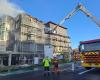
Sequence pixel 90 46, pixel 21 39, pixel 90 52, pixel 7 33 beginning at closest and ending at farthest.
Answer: pixel 90 52 → pixel 90 46 → pixel 7 33 → pixel 21 39

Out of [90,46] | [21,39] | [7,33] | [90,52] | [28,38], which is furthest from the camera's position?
[28,38]

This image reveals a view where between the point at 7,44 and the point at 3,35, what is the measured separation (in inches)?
78.8

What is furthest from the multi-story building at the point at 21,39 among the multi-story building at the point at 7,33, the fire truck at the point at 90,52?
the fire truck at the point at 90,52

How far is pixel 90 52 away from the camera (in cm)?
2095

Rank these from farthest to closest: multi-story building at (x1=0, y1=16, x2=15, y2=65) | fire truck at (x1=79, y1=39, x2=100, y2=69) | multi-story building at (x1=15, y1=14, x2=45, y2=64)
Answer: multi-story building at (x1=15, y1=14, x2=45, y2=64), multi-story building at (x1=0, y1=16, x2=15, y2=65), fire truck at (x1=79, y1=39, x2=100, y2=69)

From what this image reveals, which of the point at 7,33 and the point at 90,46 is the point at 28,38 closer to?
the point at 7,33

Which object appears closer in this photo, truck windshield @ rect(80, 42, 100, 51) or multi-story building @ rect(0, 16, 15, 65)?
truck windshield @ rect(80, 42, 100, 51)

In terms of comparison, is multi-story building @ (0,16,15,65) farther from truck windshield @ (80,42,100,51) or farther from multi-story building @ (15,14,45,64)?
truck windshield @ (80,42,100,51)

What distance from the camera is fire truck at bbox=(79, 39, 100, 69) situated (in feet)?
67.6

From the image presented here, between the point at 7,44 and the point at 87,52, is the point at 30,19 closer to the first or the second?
the point at 7,44

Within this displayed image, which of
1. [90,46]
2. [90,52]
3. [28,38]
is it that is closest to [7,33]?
[28,38]

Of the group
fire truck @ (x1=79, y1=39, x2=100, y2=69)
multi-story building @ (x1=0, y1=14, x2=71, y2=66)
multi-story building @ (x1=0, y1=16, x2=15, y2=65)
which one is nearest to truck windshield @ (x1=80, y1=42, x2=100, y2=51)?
fire truck @ (x1=79, y1=39, x2=100, y2=69)

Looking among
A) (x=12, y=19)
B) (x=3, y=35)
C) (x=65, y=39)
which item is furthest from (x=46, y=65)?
(x=65, y=39)

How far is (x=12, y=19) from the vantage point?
49.6 meters
